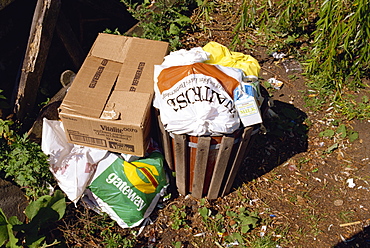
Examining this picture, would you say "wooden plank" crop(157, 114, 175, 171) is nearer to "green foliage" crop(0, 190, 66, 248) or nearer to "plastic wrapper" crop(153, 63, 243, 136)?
"plastic wrapper" crop(153, 63, 243, 136)

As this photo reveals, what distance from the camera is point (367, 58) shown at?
11.0ft

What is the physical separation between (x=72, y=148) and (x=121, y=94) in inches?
23.6

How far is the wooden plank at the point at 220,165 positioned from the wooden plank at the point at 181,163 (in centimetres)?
22

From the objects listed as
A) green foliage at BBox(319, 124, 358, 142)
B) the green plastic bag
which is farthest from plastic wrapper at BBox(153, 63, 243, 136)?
green foliage at BBox(319, 124, 358, 142)

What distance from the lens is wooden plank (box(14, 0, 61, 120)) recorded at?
2822 millimetres

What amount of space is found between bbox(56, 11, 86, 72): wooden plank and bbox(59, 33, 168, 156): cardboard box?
0.53 meters

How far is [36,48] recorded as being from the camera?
9.43 feet

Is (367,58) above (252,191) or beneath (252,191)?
above

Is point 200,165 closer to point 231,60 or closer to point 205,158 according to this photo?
point 205,158

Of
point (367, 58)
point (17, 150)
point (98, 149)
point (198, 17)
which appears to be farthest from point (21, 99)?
point (367, 58)

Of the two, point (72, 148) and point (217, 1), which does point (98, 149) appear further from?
point (217, 1)

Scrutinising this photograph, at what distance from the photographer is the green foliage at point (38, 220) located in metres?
2.41

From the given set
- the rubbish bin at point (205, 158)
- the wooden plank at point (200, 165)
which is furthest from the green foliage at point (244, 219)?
the wooden plank at point (200, 165)

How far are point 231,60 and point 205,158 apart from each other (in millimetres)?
800
